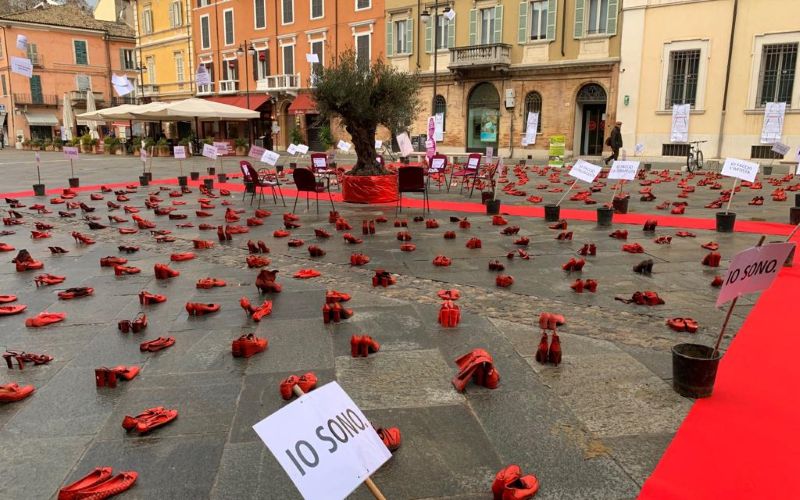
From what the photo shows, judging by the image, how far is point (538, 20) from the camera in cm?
2664

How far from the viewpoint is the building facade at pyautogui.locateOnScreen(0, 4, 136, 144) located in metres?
48.7

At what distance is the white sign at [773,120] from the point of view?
20.6 meters

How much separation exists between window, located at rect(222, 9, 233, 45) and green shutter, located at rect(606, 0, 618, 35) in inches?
1057

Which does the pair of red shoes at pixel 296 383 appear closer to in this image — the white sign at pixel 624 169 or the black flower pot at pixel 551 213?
the black flower pot at pixel 551 213

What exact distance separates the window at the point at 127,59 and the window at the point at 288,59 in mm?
24670

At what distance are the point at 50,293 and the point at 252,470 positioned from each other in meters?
3.74

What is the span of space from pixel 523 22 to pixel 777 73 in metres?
10.7

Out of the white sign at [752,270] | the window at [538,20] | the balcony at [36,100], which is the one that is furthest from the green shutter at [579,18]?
the balcony at [36,100]

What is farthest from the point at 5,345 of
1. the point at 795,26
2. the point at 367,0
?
the point at 367,0

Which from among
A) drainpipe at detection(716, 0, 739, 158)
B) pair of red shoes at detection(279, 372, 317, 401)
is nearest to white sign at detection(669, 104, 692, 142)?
drainpipe at detection(716, 0, 739, 158)

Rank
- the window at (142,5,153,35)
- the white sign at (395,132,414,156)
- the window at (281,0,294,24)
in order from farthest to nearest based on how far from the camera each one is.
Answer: the window at (142,5,153,35)
the window at (281,0,294,24)
the white sign at (395,132,414,156)

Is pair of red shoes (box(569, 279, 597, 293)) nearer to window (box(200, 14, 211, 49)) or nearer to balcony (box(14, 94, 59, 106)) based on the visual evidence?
window (box(200, 14, 211, 49))

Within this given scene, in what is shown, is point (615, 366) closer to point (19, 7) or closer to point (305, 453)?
point (305, 453)

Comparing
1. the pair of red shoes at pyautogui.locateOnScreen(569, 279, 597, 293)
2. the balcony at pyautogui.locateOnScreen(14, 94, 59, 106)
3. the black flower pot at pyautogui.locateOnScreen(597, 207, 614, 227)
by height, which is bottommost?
the pair of red shoes at pyautogui.locateOnScreen(569, 279, 597, 293)
